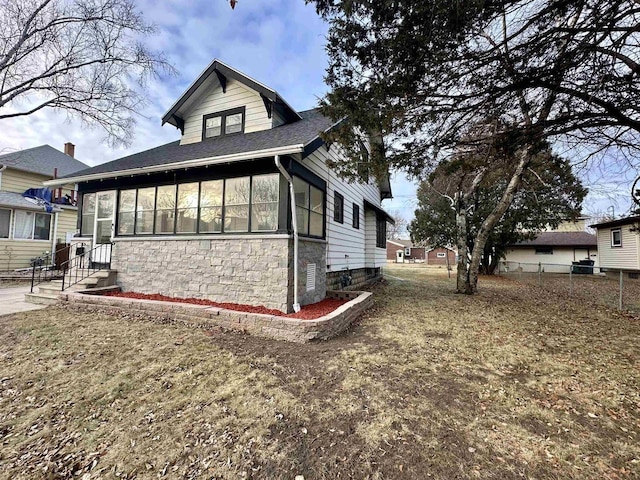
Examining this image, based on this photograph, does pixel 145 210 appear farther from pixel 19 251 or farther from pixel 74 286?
pixel 19 251

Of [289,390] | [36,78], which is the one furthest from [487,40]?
[36,78]

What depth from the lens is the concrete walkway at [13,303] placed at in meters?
6.42

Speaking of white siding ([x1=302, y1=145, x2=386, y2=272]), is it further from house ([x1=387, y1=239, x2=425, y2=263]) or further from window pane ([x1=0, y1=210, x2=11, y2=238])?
house ([x1=387, y1=239, x2=425, y2=263])

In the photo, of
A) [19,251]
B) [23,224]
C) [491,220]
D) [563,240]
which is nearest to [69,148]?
[23,224]

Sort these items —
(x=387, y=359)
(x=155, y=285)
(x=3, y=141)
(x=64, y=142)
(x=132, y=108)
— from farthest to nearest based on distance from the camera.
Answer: (x=64, y=142)
(x=132, y=108)
(x=3, y=141)
(x=155, y=285)
(x=387, y=359)

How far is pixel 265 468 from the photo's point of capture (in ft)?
7.29

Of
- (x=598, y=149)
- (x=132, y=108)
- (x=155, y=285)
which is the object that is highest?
(x=132, y=108)

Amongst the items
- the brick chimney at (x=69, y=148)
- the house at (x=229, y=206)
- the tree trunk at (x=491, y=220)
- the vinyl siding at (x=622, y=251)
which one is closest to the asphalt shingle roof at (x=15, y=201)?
the brick chimney at (x=69, y=148)

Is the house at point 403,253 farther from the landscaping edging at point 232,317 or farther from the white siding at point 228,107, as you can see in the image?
the landscaping edging at point 232,317

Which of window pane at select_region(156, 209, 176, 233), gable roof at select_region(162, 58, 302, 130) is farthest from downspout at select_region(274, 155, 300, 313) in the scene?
window pane at select_region(156, 209, 176, 233)

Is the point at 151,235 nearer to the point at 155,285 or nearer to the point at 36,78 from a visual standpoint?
the point at 155,285

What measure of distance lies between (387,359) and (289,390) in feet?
5.17

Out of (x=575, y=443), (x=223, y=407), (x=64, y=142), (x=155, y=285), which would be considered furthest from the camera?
(x=64, y=142)

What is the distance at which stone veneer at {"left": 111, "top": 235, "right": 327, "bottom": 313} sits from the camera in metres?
6.18
